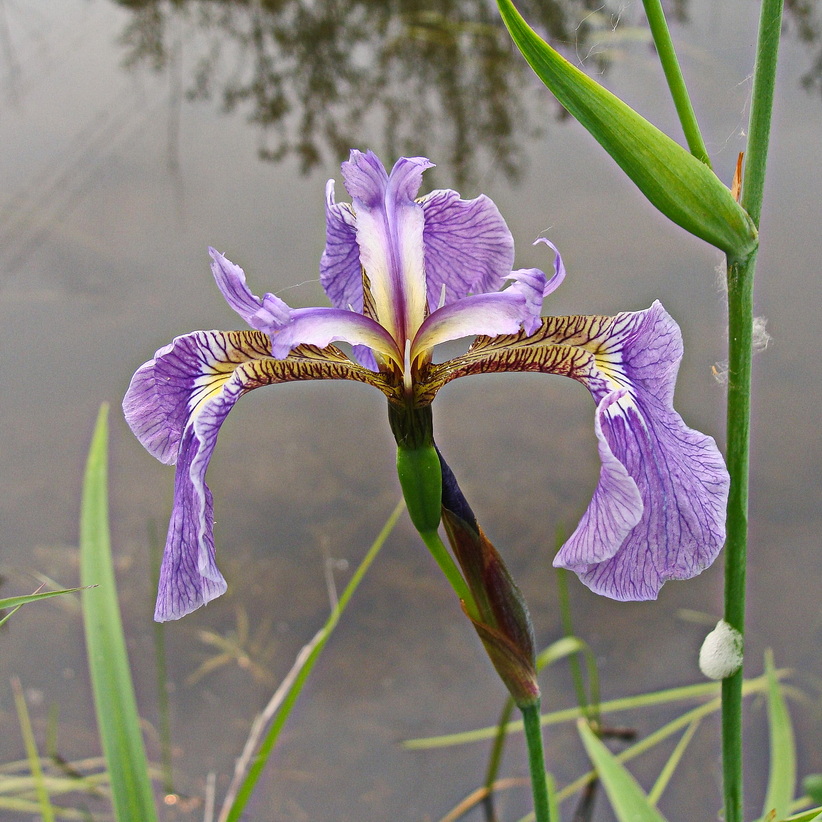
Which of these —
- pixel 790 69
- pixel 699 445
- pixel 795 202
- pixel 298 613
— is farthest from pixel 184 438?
pixel 790 69

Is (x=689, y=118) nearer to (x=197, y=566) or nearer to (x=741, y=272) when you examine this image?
(x=741, y=272)

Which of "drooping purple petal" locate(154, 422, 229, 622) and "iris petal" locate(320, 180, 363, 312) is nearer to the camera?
"drooping purple petal" locate(154, 422, 229, 622)

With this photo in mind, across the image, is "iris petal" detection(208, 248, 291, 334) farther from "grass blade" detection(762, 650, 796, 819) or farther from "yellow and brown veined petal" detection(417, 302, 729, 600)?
"grass blade" detection(762, 650, 796, 819)

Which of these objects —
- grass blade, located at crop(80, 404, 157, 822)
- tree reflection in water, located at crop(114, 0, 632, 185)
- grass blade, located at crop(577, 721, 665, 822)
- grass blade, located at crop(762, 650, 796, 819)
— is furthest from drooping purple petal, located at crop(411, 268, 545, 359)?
tree reflection in water, located at crop(114, 0, 632, 185)

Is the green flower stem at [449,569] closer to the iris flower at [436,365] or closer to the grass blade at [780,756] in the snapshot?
the iris flower at [436,365]

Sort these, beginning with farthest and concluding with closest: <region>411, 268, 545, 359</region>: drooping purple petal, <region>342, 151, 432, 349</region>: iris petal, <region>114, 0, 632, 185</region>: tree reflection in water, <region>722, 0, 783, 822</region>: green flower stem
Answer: <region>114, 0, 632, 185</region>: tree reflection in water
<region>342, 151, 432, 349</region>: iris petal
<region>411, 268, 545, 359</region>: drooping purple petal
<region>722, 0, 783, 822</region>: green flower stem

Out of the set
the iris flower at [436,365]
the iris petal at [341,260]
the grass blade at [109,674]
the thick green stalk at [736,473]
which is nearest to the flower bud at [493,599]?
the iris flower at [436,365]
